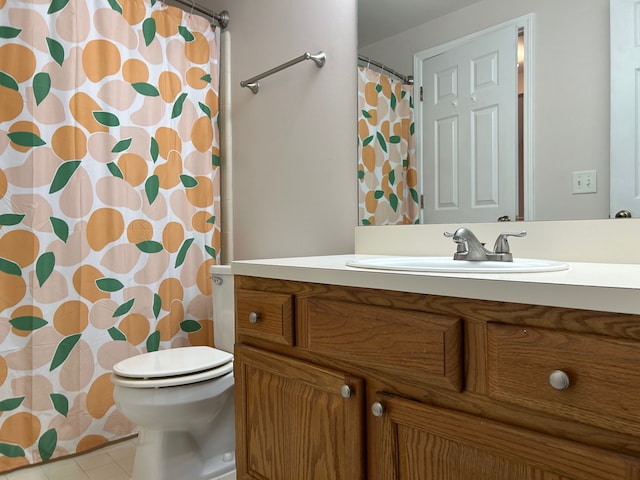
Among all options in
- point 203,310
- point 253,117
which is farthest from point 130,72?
point 203,310

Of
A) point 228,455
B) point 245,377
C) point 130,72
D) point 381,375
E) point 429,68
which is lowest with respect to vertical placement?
point 228,455

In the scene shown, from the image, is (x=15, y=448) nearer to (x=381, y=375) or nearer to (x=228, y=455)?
(x=228, y=455)

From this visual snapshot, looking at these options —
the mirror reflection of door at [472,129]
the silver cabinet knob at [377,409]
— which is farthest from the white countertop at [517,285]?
the mirror reflection of door at [472,129]

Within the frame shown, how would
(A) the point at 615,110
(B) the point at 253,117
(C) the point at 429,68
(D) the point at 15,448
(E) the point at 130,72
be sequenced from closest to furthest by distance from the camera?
(A) the point at 615,110, (C) the point at 429,68, (D) the point at 15,448, (E) the point at 130,72, (B) the point at 253,117

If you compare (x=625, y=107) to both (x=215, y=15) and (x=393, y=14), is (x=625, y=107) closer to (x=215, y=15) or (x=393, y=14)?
(x=393, y=14)

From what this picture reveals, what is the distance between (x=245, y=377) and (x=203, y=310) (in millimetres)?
1029

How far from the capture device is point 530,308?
731mm

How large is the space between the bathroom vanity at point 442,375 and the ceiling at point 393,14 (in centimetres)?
95

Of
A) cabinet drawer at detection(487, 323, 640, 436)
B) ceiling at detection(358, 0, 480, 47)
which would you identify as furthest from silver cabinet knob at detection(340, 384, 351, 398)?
ceiling at detection(358, 0, 480, 47)

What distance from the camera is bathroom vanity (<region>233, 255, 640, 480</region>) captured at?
2.19ft

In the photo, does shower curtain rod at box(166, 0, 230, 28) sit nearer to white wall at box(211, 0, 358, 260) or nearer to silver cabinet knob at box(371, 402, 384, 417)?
white wall at box(211, 0, 358, 260)

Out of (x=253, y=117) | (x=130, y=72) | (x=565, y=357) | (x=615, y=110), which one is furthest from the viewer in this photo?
(x=253, y=117)

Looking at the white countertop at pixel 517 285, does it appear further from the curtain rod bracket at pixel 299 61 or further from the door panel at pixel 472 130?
the curtain rod bracket at pixel 299 61

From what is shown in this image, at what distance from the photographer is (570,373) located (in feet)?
2.26
